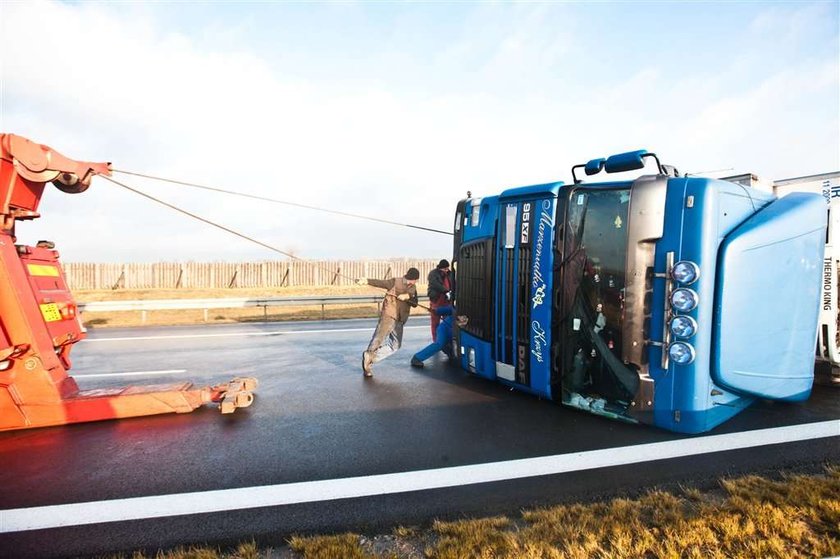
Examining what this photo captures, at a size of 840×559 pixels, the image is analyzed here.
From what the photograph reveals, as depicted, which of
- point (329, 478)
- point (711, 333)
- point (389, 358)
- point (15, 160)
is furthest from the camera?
point (389, 358)

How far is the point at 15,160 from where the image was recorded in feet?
14.6

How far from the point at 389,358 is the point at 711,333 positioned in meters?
5.71

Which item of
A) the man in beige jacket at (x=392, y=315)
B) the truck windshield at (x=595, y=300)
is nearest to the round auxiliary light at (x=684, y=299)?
the truck windshield at (x=595, y=300)

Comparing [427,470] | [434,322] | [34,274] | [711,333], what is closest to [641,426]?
[711,333]

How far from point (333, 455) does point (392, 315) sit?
3228 millimetres

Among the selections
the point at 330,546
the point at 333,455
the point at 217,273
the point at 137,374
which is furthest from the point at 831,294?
the point at 217,273

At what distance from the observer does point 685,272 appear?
13.0 feet

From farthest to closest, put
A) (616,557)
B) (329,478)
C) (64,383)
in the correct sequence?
(64,383), (329,478), (616,557)

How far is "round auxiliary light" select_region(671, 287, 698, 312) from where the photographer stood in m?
3.92

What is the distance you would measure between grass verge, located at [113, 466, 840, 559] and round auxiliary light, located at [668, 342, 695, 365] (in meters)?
Result: 1.16

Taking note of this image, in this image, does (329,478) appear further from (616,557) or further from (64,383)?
(64,383)

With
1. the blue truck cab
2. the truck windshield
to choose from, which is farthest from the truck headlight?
the truck windshield

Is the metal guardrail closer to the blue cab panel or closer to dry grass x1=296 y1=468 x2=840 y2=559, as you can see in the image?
the blue cab panel

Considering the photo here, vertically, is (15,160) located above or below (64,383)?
above
